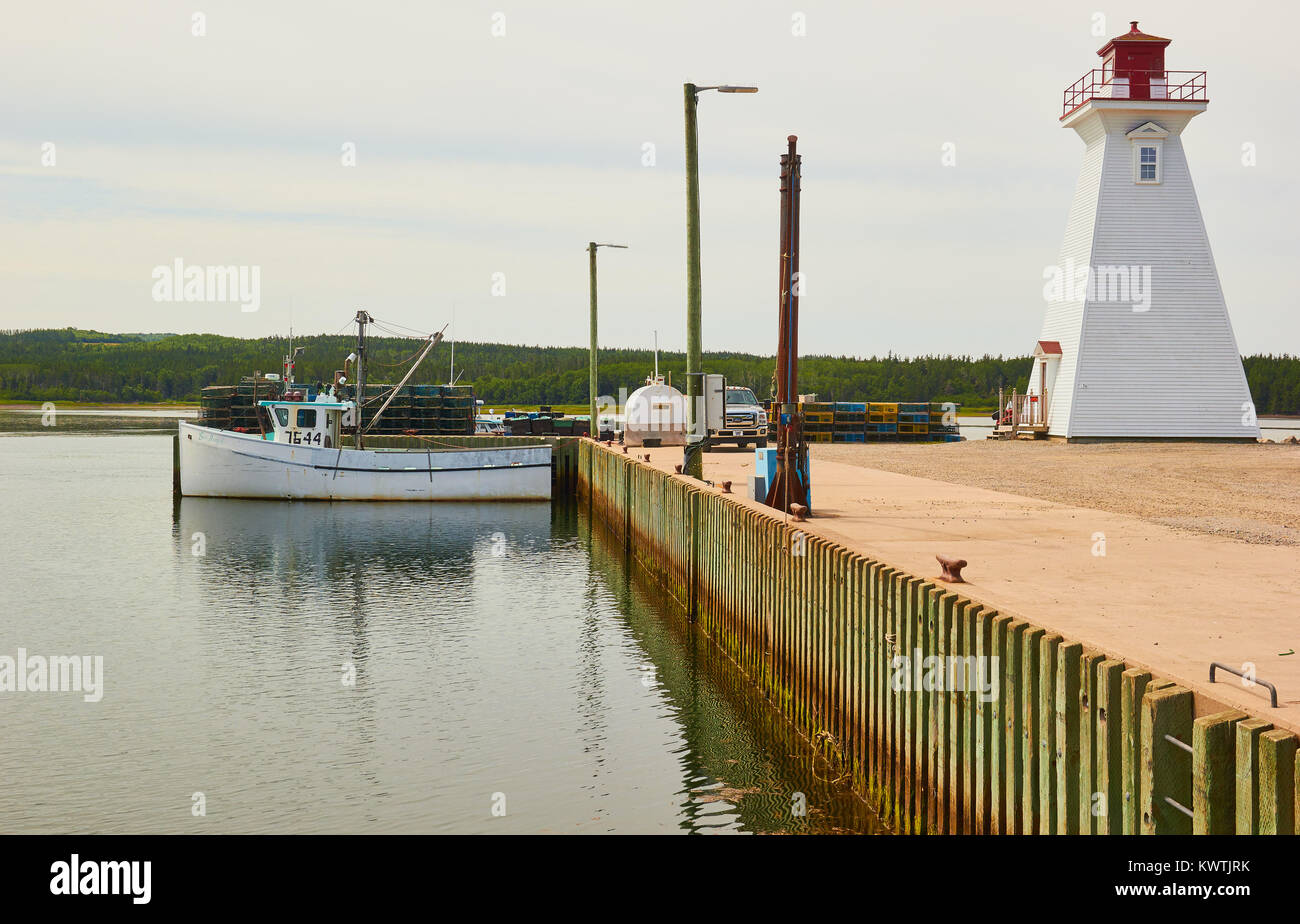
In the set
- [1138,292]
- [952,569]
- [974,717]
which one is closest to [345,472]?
[1138,292]

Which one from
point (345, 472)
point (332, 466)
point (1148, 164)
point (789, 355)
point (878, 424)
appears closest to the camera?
point (789, 355)

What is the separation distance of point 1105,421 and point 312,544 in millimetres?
27240

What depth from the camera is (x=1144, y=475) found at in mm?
29812

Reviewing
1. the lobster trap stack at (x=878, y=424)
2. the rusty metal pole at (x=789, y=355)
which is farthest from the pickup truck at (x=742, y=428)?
the rusty metal pole at (x=789, y=355)

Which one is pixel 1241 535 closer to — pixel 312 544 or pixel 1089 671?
pixel 1089 671

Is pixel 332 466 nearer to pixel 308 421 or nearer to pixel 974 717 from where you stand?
pixel 308 421

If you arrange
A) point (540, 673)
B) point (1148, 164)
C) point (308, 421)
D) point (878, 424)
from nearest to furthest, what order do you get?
point (540, 673)
point (1148, 164)
point (308, 421)
point (878, 424)

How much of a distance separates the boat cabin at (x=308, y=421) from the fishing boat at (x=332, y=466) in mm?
41

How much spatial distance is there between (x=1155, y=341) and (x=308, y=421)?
32907mm

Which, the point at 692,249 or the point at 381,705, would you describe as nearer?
the point at 381,705

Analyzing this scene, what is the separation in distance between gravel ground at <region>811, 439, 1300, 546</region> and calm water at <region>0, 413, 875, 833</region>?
27.1 feet

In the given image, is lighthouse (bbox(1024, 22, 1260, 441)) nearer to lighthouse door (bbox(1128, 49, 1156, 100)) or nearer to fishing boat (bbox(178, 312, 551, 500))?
lighthouse door (bbox(1128, 49, 1156, 100))
